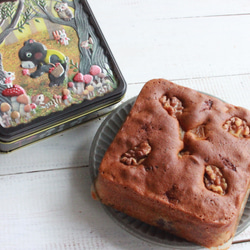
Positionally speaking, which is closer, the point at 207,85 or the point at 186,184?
the point at 186,184

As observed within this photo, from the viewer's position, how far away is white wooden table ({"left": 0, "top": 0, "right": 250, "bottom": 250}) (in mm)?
992

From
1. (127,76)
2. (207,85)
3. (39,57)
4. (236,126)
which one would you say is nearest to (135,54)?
(127,76)

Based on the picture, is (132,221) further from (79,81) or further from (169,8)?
(169,8)

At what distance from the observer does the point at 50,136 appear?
3.63 feet

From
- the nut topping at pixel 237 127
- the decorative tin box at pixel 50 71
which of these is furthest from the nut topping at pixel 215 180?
the decorative tin box at pixel 50 71

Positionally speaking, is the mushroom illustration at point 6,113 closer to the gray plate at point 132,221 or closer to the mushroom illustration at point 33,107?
the mushroom illustration at point 33,107

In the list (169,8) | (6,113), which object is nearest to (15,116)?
(6,113)

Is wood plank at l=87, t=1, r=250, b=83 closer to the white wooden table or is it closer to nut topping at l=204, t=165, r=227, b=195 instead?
the white wooden table

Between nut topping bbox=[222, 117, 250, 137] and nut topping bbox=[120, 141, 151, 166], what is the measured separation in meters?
0.21

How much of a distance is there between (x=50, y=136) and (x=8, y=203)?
0.22 metres

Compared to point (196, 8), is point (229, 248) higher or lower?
lower

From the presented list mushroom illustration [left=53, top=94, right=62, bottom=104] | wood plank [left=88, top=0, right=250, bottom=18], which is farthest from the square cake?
wood plank [left=88, top=0, right=250, bottom=18]

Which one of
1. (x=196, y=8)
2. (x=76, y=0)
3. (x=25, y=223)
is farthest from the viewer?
(x=196, y=8)

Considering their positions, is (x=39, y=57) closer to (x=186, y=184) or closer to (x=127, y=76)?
(x=127, y=76)
